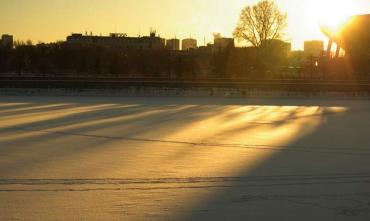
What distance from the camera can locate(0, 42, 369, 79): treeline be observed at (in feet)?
193

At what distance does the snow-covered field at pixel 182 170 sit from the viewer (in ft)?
21.6

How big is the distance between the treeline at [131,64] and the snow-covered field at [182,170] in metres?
42.3

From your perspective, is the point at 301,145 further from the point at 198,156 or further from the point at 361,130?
the point at 361,130

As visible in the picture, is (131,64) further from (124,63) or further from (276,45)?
(276,45)

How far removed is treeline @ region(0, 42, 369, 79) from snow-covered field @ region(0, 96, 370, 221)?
42.3 m

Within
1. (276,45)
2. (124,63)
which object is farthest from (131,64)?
(276,45)

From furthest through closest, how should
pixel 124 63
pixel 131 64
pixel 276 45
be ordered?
pixel 276 45, pixel 131 64, pixel 124 63

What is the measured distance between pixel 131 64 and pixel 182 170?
174ft

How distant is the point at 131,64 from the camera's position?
61250 millimetres

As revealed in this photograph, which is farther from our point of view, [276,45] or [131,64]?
[276,45]

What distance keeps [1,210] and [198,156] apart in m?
4.72

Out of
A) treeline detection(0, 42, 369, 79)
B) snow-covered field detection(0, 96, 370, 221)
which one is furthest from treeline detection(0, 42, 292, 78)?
snow-covered field detection(0, 96, 370, 221)

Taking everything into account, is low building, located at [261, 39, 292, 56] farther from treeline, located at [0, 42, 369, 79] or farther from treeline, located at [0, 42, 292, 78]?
treeline, located at [0, 42, 292, 78]

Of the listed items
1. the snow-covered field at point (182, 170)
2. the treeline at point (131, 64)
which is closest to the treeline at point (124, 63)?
the treeline at point (131, 64)
